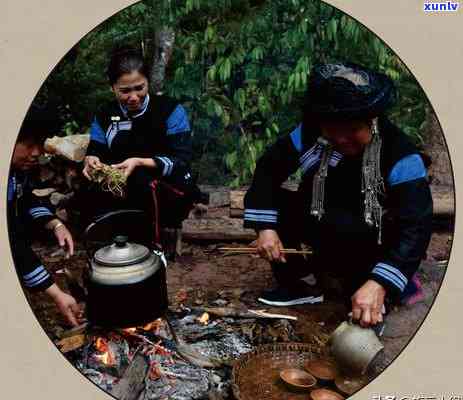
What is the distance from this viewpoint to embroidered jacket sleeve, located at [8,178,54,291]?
11.3ft

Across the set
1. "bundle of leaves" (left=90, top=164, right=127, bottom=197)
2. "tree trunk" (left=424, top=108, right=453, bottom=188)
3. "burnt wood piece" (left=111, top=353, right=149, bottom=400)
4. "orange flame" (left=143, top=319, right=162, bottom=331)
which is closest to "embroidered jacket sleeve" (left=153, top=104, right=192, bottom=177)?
Result: "bundle of leaves" (left=90, top=164, right=127, bottom=197)

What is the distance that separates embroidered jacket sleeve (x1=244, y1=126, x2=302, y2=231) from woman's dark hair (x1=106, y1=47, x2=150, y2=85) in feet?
2.88

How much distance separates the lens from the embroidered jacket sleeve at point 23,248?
3.45m

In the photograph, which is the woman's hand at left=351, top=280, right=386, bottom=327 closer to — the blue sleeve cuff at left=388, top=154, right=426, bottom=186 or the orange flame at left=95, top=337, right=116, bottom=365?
the blue sleeve cuff at left=388, top=154, right=426, bottom=186

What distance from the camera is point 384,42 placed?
3.21 m

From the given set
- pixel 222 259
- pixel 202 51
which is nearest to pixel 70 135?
pixel 202 51

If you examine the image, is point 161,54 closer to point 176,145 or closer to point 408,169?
point 176,145

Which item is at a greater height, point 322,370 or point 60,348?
point 60,348

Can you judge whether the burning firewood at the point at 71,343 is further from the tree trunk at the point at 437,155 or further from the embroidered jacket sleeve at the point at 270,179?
the tree trunk at the point at 437,155

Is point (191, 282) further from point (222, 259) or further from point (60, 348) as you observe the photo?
point (60, 348)

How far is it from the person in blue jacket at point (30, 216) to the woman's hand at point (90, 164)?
0.93ft

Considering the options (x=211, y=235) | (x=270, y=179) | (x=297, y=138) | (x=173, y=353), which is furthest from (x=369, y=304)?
(x=211, y=235)

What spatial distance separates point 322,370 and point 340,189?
3.38ft

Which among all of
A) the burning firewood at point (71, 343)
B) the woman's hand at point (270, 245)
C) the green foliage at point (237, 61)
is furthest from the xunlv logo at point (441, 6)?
the burning firewood at point (71, 343)
